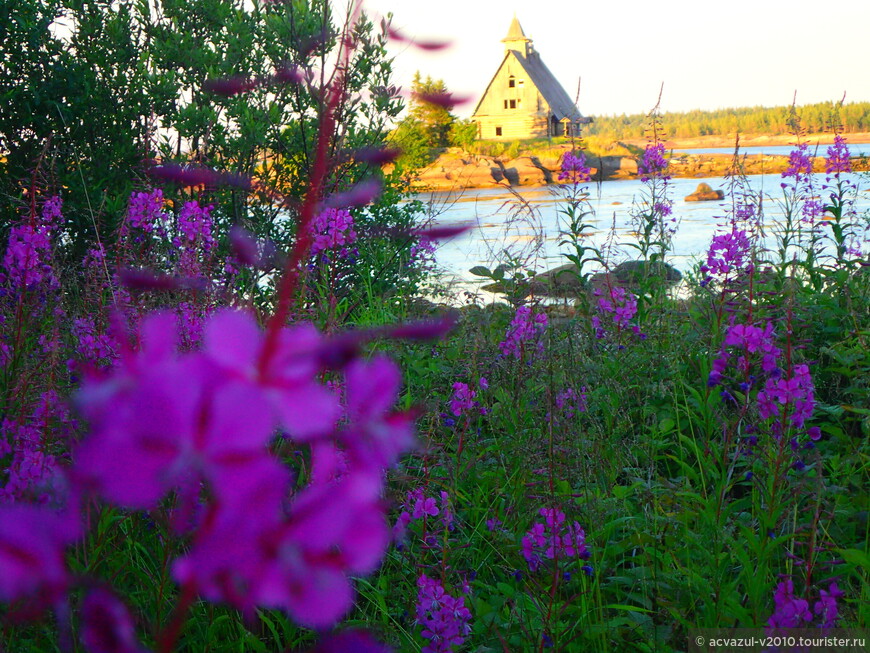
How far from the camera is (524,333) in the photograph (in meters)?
3.02

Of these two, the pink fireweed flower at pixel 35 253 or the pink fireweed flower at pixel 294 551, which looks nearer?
the pink fireweed flower at pixel 294 551

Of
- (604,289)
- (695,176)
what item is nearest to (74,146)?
(604,289)

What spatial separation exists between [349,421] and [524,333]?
193cm

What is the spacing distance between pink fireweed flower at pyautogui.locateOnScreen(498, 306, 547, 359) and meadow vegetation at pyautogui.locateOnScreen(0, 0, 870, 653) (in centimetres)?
2

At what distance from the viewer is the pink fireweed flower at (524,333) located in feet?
10.0

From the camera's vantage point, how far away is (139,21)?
233 inches

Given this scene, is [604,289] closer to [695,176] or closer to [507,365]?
[507,365]

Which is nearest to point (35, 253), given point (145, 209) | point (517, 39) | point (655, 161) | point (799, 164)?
point (145, 209)

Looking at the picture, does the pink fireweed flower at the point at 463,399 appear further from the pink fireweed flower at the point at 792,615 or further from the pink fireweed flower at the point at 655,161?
the pink fireweed flower at the point at 655,161

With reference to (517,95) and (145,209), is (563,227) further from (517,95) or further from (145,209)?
(517,95)

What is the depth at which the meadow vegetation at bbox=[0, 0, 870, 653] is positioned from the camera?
1.16 ft

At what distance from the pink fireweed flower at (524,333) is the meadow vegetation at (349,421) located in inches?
0.8

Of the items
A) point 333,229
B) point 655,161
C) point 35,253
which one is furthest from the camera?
point 655,161

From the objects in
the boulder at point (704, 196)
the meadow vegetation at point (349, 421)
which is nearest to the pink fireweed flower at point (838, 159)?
the meadow vegetation at point (349, 421)
